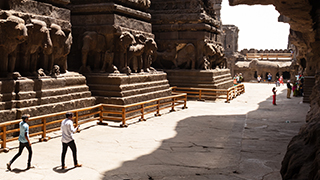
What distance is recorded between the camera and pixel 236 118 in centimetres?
1181

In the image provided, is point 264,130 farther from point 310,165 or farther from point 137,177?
point 310,165

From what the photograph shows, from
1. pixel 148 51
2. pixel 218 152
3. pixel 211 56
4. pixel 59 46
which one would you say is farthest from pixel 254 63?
pixel 218 152

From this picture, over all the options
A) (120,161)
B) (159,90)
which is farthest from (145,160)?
(159,90)

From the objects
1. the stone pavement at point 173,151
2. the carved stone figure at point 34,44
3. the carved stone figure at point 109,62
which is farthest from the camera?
the carved stone figure at point 109,62

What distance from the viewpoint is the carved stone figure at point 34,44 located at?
876cm

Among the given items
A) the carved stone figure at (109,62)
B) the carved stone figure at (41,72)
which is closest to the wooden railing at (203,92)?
the carved stone figure at (109,62)

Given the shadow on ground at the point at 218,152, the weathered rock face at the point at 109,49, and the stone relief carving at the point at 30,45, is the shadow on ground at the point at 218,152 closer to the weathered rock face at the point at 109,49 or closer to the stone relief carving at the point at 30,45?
the weathered rock face at the point at 109,49

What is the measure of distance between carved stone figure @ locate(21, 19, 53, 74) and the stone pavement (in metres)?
2.00

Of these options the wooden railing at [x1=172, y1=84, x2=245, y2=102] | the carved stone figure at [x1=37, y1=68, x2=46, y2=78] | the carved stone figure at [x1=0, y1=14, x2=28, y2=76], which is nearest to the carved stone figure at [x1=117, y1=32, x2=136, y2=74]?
the carved stone figure at [x1=37, y1=68, x2=46, y2=78]

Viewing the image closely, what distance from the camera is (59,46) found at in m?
9.78

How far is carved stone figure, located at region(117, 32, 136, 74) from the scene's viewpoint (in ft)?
38.4

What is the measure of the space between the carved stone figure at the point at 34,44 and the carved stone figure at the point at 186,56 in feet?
30.5

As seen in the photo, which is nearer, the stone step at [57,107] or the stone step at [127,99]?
the stone step at [57,107]

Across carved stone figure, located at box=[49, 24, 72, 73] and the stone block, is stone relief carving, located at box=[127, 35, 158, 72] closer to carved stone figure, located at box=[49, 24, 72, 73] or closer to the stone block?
carved stone figure, located at box=[49, 24, 72, 73]
